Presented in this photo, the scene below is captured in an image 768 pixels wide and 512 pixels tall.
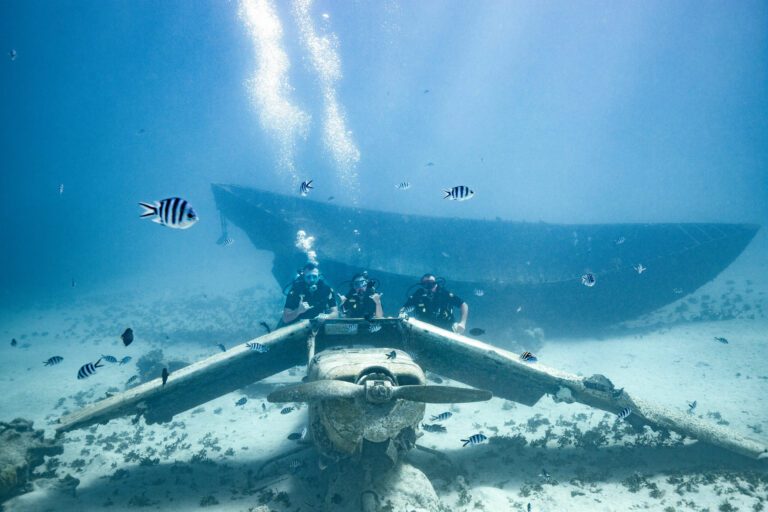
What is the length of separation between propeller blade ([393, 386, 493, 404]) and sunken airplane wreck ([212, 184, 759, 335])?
9.79 meters

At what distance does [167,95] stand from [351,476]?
14774cm

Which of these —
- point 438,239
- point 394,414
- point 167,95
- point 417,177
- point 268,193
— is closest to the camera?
point 394,414

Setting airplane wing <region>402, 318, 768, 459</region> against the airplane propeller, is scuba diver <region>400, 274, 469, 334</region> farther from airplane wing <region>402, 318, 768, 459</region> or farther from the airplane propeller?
the airplane propeller

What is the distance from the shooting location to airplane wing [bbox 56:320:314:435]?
5.94 meters

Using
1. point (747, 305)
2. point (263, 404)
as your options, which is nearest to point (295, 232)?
point (263, 404)

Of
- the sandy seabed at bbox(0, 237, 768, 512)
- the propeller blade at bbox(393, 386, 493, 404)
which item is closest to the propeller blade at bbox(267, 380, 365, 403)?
the propeller blade at bbox(393, 386, 493, 404)

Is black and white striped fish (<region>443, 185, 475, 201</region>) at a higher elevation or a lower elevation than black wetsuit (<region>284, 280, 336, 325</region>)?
higher

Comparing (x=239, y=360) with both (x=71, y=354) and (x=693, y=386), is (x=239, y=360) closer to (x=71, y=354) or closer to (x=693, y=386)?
(x=693, y=386)

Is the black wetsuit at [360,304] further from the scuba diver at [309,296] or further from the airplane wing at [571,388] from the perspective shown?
the airplane wing at [571,388]

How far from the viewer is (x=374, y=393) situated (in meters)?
4.24

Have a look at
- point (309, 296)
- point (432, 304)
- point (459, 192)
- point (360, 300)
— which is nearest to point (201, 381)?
point (309, 296)

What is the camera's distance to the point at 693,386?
10703 millimetres

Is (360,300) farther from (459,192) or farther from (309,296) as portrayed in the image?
(459,192)

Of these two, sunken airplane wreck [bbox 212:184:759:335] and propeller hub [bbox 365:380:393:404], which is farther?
sunken airplane wreck [bbox 212:184:759:335]
